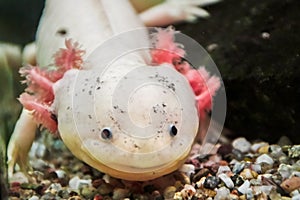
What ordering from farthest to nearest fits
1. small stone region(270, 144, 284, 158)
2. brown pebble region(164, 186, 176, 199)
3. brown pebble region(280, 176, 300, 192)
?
small stone region(270, 144, 284, 158) → brown pebble region(164, 186, 176, 199) → brown pebble region(280, 176, 300, 192)

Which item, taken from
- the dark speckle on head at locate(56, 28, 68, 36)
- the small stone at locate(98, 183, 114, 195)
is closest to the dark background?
the dark speckle on head at locate(56, 28, 68, 36)

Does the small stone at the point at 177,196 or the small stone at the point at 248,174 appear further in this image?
the small stone at the point at 248,174

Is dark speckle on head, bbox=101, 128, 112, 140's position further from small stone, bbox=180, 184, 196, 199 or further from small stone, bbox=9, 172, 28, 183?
small stone, bbox=9, 172, 28, 183

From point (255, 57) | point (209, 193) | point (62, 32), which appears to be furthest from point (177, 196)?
point (62, 32)

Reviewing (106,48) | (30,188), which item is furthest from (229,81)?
(30,188)

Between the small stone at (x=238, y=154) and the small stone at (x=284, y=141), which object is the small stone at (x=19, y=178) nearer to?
the small stone at (x=238, y=154)

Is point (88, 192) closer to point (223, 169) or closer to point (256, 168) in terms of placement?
point (223, 169)

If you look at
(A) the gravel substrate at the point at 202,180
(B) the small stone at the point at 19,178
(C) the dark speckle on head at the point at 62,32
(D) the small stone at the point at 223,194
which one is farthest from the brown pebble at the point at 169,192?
(C) the dark speckle on head at the point at 62,32

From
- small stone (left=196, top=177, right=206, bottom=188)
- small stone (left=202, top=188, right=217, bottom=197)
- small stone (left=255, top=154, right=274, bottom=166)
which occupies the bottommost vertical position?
small stone (left=202, top=188, right=217, bottom=197)
